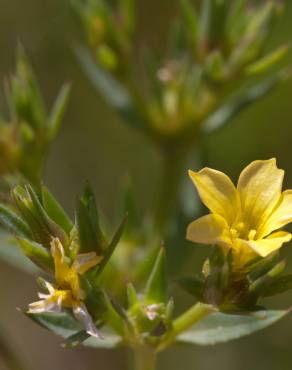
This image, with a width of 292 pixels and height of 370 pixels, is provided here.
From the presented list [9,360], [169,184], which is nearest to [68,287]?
[9,360]

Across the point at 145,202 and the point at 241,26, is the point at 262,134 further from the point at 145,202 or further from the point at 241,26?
the point at 241,26

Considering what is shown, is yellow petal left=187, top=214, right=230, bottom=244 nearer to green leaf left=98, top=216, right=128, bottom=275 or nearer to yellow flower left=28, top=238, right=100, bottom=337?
green leaf left=98, top=216, right=128, bottom=275

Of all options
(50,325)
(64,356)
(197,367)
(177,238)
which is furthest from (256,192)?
(64,356)

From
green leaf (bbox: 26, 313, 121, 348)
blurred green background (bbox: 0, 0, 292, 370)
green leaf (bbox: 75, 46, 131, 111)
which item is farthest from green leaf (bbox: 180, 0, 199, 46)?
green leaf (bbox: 26, 313, 121, 348)

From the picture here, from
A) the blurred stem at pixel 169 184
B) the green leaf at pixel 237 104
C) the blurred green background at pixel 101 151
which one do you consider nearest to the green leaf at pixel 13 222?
the blurred stem at pixel 169 184

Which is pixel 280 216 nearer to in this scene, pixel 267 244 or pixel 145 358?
pixel 267 244
